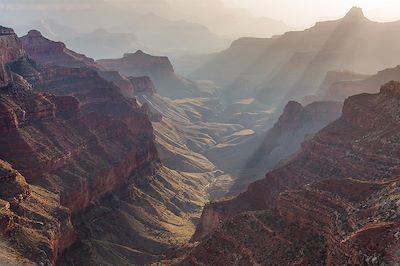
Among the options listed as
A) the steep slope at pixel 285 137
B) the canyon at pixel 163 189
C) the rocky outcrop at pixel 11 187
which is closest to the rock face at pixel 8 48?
the canyon at pixel 163 189

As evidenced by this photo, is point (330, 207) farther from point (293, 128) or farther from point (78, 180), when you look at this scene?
point (293, 128)

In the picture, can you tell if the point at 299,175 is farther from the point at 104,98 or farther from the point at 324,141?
the point at 104,98

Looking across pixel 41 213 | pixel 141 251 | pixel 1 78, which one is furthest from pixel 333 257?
pixel 1 78

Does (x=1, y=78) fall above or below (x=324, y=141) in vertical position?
above

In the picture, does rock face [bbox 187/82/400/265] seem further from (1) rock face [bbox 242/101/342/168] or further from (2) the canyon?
(1) rock face [bbox 242/101/342/168]

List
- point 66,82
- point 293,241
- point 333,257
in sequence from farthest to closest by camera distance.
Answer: point 66,82 → point 293,241 → point 333,257

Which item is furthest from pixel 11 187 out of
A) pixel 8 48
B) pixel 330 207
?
pixel 8 48

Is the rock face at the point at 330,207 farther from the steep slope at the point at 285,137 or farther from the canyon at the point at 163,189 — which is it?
the steep slope at the point at 285,137

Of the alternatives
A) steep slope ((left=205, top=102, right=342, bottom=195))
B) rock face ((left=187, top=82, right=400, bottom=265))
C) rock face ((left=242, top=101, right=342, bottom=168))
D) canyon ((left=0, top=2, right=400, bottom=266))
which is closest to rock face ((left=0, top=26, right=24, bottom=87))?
canyon ((left=0, top=2, right=400, bottom=266))
